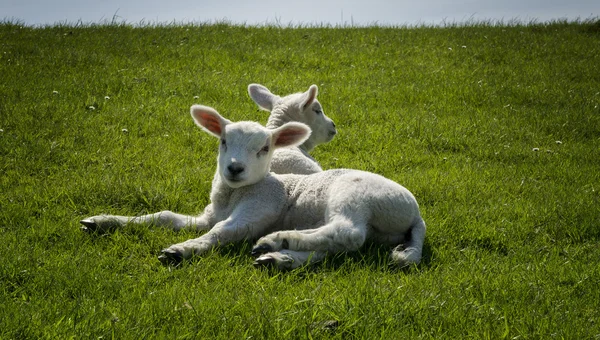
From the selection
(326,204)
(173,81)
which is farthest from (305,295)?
(173,81)

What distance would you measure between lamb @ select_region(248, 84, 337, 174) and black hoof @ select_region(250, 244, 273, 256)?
6.91 ft

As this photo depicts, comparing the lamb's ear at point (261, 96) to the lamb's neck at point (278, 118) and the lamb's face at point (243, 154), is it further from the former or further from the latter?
the lamb's face at point (243, 154)

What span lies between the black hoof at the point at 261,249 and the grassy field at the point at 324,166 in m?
0.16

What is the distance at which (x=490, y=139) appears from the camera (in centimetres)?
1059

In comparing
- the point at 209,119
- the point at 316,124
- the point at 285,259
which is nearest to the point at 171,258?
the point at 285,259

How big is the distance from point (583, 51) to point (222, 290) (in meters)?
14.0

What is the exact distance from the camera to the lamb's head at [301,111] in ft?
26.2

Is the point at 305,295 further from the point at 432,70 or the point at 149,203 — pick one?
the point at 432,70

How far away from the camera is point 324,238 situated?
5.34 meters

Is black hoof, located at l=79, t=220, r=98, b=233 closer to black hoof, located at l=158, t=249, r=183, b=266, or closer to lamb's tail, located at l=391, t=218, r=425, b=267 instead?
black hoof, located at l=158, t=249, r=183, b=266

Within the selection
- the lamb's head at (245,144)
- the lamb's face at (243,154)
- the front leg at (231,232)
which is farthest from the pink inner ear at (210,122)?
the front leg at (231,232)

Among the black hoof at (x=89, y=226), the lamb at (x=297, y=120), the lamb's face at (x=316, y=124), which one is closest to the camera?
the black hoof at (x=89, y=226)

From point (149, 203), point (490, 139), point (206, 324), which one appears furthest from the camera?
point (490, 139)

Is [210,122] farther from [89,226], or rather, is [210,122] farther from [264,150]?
[89,226]
